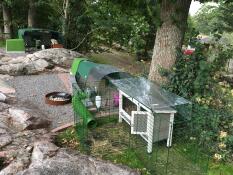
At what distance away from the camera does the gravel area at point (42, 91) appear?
9.53 metres

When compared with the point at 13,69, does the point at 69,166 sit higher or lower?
lower

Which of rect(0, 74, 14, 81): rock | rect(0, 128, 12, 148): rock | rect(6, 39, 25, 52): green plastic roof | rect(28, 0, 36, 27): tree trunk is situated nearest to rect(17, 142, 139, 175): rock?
rect(0, 128, 12, 148): rock

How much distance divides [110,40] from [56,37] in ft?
10.8

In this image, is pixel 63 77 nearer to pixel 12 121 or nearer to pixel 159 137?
pixel 12 121

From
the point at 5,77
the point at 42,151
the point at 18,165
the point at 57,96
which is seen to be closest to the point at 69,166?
the point at 42,151

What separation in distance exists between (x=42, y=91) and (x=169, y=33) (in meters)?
5.35

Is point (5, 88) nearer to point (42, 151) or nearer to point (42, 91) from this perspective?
point (42, 91)

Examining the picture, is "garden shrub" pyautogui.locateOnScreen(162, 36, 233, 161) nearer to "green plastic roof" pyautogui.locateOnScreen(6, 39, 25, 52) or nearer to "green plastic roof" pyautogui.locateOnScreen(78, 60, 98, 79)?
"green plastic roof" pyautogui.locateOnScreen(78, 60, 98, 79)

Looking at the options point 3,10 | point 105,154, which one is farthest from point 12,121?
point 3,10

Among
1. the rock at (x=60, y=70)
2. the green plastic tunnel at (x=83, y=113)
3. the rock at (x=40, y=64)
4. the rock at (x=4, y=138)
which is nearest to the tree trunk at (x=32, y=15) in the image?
the rock at (x=40, y=64)

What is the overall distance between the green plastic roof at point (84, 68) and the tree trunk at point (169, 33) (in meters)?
2.43

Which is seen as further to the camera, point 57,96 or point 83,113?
point 57,96

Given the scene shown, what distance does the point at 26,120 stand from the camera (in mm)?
8234

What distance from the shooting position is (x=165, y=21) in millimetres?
8984
